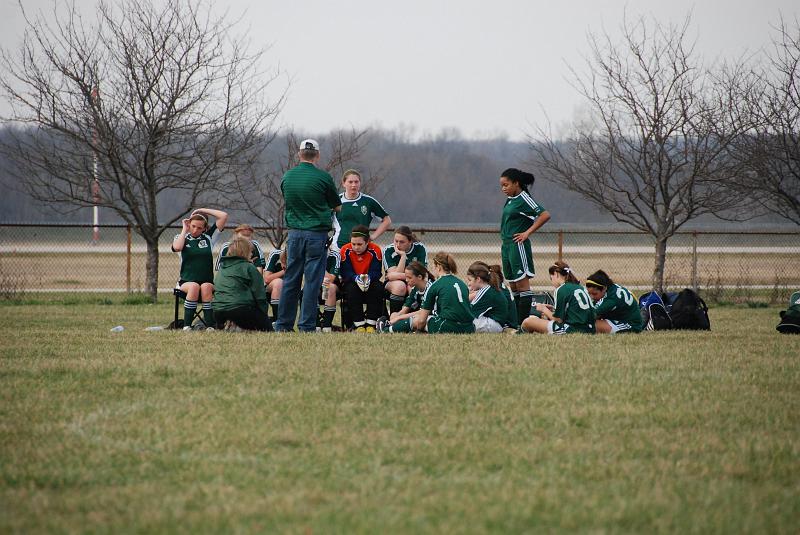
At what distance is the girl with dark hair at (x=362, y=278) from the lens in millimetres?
11430

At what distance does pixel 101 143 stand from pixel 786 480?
14.6 metres

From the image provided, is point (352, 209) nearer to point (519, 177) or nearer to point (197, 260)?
point (197, 260)

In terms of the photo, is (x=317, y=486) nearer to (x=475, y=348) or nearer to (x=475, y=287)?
(x=475, y=348)

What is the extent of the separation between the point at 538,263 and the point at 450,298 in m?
27.6

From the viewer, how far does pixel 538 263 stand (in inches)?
1465

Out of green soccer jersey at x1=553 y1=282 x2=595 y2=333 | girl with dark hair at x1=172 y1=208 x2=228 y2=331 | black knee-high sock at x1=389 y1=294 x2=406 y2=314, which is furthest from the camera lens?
black knee-high sock at x1=389 y1=294 x2=406 y2=314

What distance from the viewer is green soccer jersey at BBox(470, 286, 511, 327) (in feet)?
35.6

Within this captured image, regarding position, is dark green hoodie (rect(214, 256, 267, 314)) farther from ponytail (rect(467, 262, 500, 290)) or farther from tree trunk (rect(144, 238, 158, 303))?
tree trunk (rect(144, 238, 158, 303))

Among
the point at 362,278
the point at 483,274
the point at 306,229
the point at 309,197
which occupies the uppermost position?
the point at 309,197

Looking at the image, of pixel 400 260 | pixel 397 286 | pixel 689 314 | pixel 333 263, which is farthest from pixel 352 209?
pixel 689 314

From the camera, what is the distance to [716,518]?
4.02 m

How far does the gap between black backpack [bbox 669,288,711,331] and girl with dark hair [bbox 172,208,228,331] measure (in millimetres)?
5749

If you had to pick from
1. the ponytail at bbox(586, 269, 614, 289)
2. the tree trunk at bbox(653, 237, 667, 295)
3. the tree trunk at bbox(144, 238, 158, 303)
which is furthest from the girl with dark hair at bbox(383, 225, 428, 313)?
the tree trunk at bbox(653, 237, 667, 295)

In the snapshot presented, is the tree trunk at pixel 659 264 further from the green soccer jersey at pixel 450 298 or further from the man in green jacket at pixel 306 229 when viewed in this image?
the man in green jacket at pixel 306 229
